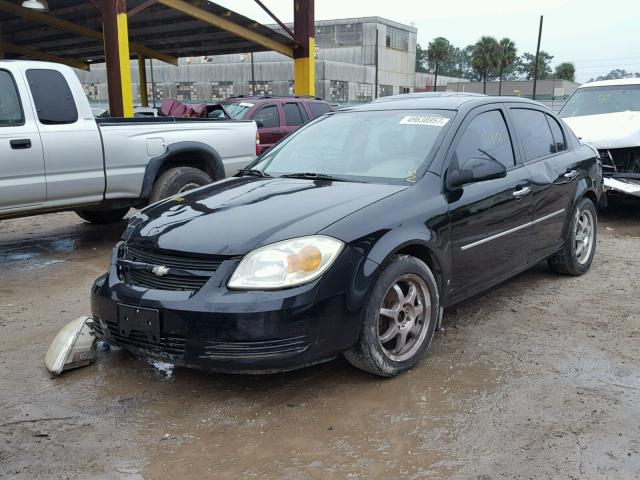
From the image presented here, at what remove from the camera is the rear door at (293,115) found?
12.7m

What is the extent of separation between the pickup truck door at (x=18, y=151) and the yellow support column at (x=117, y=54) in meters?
5.57

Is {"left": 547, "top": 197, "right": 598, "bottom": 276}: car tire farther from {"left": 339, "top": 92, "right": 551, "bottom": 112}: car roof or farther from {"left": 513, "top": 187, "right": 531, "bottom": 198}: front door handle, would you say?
{"left": 339, "top": 92, "right": 551, "bottom": 112}: car roof

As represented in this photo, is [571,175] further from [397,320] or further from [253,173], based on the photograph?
[253,173]

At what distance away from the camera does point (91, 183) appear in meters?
6.42

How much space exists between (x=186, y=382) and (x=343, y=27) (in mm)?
65368

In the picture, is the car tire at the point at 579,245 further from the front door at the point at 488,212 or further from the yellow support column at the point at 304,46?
the yellow support column at the point at 304,46

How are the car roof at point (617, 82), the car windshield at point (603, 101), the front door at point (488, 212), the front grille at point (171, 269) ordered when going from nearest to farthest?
the front grille at point (171, 269)
the front door at point (488, 212)
the car windshield at point (603, 101)
the car roof at point (617, 82)

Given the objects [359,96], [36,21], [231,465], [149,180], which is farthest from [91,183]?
[359,96]

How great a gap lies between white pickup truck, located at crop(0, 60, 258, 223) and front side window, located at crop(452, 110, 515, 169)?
3.75 metres

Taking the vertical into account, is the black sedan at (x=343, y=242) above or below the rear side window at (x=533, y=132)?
below

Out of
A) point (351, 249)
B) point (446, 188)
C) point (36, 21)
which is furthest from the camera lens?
point (36, 21)

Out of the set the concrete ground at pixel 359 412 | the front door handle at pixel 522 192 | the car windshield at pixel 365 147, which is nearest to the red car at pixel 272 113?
the car windshield at pixel 365 147

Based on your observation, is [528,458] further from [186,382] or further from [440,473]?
[186,382]

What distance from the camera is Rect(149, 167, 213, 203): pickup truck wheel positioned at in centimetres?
694
